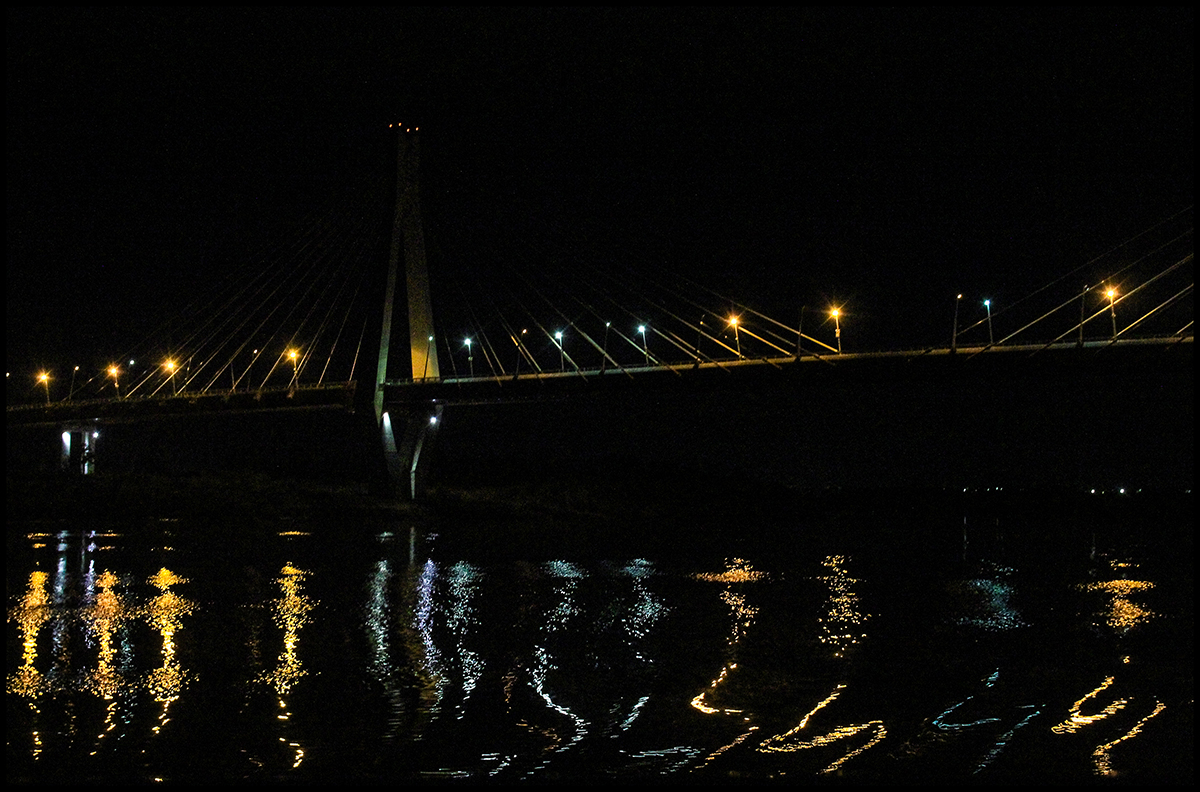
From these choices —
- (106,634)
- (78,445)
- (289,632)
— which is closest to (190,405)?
(78,445)

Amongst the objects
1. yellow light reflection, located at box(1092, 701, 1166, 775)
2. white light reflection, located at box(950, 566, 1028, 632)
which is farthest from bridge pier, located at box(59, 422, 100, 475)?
yellow light reflection, located at box(1092, 701, 1166, 775)

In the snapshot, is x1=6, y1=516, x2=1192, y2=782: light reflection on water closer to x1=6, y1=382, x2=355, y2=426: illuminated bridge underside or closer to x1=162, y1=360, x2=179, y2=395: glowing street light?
x1=6, y1=382, x2=355, y2=426: illuminated bridge underside

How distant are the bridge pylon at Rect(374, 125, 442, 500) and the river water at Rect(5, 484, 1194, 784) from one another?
20.3 meters

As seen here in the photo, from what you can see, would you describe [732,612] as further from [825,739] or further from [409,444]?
[409,444]

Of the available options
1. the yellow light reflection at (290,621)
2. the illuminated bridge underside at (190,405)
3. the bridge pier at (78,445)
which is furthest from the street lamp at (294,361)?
the yellow light reflection at (290,621)

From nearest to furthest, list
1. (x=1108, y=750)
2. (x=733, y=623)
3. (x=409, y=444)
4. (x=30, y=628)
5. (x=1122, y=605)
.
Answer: (x=1108, y=750)
(x=30, y=628)
(x=733, y=623)
(x=1122, y=605)
(x=409, y=444)

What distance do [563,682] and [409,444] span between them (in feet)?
122

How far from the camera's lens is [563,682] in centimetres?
1074

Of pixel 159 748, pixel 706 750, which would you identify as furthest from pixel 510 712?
pixel 159 748

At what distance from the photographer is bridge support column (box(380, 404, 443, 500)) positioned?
46.0m

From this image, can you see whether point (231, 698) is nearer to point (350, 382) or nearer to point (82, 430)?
point (350, 382)

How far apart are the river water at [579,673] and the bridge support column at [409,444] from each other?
21.9 m

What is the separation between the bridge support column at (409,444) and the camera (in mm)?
45969

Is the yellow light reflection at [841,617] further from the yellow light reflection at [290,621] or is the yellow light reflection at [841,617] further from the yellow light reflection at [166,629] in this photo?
the yellow light reflection at [166,629]
